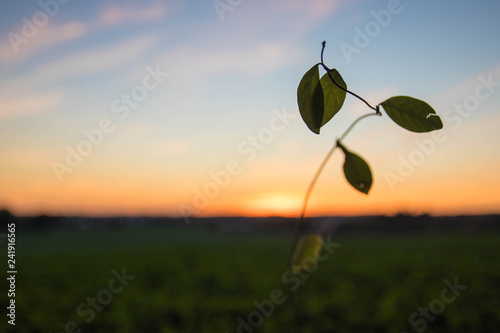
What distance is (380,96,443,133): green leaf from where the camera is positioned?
0.25 meters

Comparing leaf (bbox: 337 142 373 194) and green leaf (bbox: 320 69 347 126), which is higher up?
green leaf (bbox: 320 69 347 126)

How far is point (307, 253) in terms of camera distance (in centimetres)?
31

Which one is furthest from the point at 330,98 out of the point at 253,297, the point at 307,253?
the point at 253,297

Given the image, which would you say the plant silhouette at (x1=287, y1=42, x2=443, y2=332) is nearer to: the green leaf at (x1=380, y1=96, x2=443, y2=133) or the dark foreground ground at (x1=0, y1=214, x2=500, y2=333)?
the green leaf at (x1=380, y1=96, x2=443, y2=133)

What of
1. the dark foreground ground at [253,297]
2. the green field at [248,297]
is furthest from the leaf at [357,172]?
the green field at [248,297]

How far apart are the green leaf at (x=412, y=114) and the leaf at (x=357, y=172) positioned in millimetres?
34

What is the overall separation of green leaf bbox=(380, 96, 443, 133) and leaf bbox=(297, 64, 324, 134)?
0.12 feet

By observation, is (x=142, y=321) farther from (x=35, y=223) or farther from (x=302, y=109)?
(x=35, y=223)

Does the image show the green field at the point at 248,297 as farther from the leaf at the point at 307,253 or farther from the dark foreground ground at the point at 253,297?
the leaf at the point at 307,253

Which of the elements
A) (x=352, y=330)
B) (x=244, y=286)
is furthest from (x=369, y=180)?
(x=244, y=286)

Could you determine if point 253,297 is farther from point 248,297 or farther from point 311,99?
point 311,99

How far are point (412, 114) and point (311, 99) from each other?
59 mm

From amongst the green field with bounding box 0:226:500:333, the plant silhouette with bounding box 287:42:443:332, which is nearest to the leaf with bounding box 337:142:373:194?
the plant silhouette with bounding box 287:42:443:332

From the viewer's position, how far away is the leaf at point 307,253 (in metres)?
0.30
